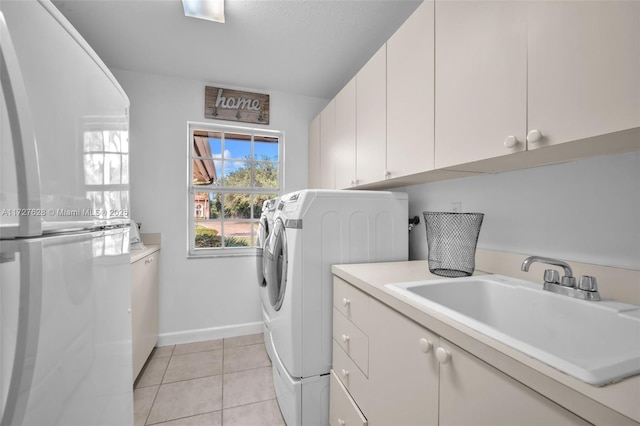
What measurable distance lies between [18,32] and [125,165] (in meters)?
0.63

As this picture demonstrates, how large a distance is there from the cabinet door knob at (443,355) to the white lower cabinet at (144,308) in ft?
6.07

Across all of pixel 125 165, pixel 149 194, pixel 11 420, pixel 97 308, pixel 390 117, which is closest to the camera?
pixel 11 420

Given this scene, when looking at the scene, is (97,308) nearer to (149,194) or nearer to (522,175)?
(522,175)

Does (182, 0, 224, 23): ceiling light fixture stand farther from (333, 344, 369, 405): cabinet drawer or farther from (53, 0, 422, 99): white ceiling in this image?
(333, 344, 369, 405): cabinet drawer

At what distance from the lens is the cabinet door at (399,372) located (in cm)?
74

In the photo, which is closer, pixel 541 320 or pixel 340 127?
pixel 541 320

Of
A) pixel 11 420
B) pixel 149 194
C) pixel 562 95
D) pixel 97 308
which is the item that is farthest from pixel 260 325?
pixel 562 95

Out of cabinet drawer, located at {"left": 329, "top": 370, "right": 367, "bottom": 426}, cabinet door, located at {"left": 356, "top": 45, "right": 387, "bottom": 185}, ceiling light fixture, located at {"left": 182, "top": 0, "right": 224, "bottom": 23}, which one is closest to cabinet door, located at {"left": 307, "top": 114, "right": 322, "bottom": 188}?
cabinet door, located at {"left": 356, "top": 45, "right": 387, "bottom": 185}

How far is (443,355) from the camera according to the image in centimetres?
68

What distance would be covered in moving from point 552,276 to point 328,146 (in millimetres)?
1860

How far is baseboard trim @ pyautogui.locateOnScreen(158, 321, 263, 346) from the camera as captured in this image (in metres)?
2.49

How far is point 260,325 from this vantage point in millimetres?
2773

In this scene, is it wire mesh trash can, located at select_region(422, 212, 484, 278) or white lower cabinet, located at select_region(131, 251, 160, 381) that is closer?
wire mesh trash can, located at select_region(422, 212, 484, 278)

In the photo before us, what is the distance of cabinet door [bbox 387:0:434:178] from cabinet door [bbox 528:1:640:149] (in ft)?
1.41
